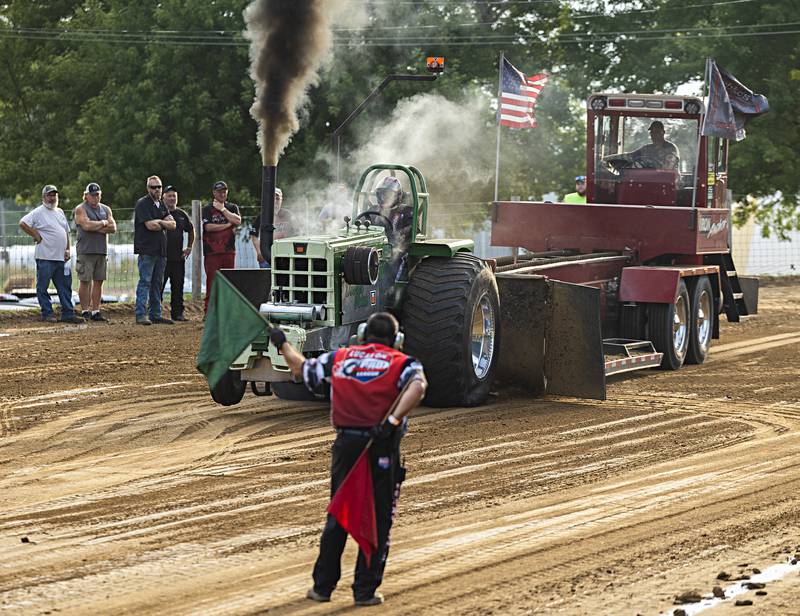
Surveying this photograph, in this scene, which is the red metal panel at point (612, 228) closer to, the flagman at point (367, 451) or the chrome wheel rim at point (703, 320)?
the chrome wheel rim at point (703, 320)

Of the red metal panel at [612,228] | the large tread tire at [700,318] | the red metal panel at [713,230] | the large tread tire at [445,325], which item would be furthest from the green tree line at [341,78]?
the large tread tire at [445,325]

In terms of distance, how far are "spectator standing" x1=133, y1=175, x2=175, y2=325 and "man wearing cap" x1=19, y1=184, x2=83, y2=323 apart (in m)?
0.86

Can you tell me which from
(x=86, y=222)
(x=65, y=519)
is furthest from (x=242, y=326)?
(x=86, y=222)

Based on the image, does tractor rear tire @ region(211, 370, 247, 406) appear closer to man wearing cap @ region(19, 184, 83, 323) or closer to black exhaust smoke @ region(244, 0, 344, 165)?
black exhaust smoke @ region(244, 0, 344, 165)

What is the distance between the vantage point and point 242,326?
8938mm

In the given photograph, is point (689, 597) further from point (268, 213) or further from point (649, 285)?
point (649, 285)

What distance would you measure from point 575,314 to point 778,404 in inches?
74.7

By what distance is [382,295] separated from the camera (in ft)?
36.9

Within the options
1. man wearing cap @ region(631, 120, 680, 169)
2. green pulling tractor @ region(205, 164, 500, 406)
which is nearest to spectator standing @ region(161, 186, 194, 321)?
man wearing cap @ region(631, 120, 680, 169)

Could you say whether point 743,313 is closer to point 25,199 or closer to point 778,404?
point 778,404

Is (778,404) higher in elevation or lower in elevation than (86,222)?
lower

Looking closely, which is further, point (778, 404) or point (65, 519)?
point (778, 404)

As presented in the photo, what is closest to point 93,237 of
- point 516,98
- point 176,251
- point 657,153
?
point 176,251

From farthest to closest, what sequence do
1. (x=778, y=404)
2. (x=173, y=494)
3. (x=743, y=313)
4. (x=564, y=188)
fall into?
(x=564, y=188)
(x=743, y=313)
(x=778, y=404)
(x=173, y=494)
